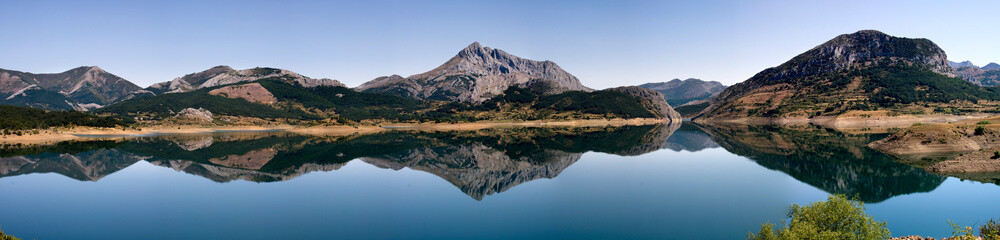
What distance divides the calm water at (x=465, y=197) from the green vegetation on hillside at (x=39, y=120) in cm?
5981

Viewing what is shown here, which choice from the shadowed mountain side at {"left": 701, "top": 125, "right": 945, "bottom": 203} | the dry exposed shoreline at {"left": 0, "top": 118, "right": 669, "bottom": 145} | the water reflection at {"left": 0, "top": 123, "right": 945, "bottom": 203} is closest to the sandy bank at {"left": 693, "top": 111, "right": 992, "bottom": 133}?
the shadowed mountain side at {"left": 701, "top": 125, "right": 945, "bottom": 203}

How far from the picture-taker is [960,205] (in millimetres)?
28641

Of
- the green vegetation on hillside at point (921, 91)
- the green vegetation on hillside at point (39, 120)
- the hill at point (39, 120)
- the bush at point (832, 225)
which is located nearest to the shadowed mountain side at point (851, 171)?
the bush at point (832, 225)

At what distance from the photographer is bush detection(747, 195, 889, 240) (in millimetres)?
16891

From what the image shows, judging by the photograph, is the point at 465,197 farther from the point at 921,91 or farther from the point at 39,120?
the point at 921,91

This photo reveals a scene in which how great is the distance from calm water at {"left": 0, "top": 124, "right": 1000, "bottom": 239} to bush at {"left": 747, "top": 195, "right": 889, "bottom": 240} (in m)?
4.63

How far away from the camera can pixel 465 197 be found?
116 ft

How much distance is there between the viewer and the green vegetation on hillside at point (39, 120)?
10188 centimetres

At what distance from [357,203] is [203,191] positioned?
59.2 ft

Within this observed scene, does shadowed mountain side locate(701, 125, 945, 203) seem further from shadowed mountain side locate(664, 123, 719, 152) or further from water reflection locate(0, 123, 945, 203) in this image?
shadowed mountain side locate(664, 123, 719, 152)

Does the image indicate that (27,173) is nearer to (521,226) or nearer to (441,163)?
(441,163)

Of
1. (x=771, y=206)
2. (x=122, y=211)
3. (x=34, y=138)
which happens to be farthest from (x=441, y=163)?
(x=34, y=138)

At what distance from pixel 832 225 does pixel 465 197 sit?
25108 mm

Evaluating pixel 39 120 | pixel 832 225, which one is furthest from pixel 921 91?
pixel 39 120
